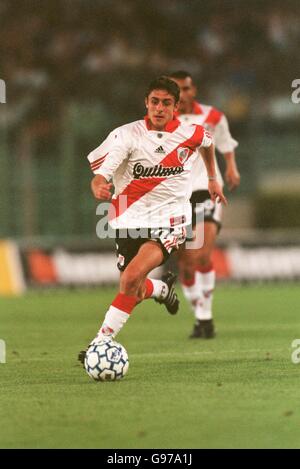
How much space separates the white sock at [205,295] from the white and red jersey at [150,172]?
2.43 m

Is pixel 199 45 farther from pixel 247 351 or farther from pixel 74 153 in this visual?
pixel 247 351

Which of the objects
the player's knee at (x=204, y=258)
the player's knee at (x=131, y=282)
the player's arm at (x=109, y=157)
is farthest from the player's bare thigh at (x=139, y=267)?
the player's knee at (x=204, y=258)

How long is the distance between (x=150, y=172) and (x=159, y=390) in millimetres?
2116

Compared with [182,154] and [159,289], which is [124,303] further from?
[182,154]

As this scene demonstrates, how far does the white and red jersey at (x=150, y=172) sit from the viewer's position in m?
10.2

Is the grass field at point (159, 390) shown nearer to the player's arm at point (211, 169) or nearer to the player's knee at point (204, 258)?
the player's knee at point (204, 258)

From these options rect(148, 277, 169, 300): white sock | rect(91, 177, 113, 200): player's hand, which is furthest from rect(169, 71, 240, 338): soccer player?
rect(91, 177, 113, 200): player's hand

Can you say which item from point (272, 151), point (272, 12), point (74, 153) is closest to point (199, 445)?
point (272, 12)

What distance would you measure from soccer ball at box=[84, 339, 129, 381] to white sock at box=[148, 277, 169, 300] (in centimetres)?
130
